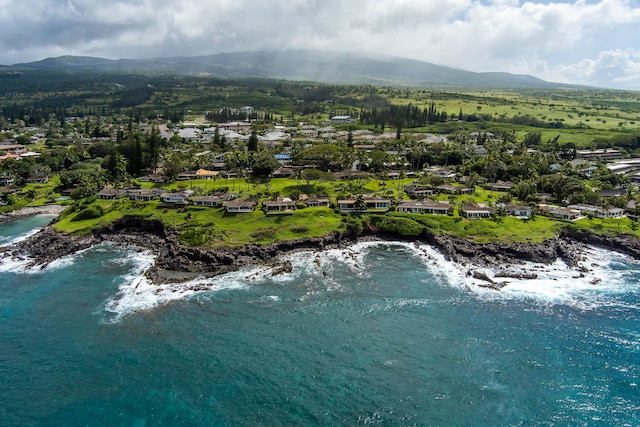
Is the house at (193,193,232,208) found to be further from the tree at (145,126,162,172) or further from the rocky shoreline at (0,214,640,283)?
the tree at (145,126,162,172)

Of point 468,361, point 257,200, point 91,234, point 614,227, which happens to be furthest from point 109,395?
point 614,227

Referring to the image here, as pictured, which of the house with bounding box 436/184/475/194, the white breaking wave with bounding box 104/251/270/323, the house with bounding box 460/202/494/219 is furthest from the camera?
the house with bounding box 436/184/475/194

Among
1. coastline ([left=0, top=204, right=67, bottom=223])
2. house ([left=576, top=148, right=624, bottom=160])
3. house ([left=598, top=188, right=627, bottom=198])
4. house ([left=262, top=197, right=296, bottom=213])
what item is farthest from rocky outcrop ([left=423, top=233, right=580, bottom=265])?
house ([left=576, top=148, right=624, bottom=160])

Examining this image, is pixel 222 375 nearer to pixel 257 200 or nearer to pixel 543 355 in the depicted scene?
pixel 543 355

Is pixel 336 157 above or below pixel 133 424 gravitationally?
above

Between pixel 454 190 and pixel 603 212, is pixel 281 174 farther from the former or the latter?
pixel 603 212
